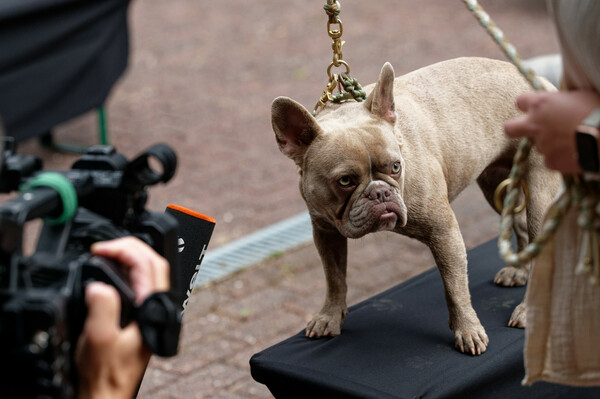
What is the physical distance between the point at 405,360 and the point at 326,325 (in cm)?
33

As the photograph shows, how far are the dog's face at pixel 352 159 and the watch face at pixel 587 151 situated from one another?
771 mm

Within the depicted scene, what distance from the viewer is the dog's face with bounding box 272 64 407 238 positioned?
2338mm

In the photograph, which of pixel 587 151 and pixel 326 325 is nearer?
pixel 587 151

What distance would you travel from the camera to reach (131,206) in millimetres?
1830

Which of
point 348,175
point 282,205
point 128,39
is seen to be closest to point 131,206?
point 348,175

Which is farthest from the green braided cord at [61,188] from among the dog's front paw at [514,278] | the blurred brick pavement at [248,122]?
the blurred brick pavement at [248,122]

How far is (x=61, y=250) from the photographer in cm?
171

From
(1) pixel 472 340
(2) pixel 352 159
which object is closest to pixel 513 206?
(2) pixel 352 159

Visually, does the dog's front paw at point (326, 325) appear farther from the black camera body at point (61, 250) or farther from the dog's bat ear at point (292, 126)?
the black camera body at point (61, 250)

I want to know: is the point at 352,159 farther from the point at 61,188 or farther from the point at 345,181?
the point at 61,188

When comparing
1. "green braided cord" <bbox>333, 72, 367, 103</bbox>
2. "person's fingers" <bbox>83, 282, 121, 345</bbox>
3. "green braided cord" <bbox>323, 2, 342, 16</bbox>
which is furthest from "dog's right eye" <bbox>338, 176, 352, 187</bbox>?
"person's fingers" <bbox>83, 282, 121, 345</bbox>

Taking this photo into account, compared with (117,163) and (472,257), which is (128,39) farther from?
(117,163)

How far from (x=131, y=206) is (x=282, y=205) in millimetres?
3921

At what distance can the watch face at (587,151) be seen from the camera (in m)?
1.58
